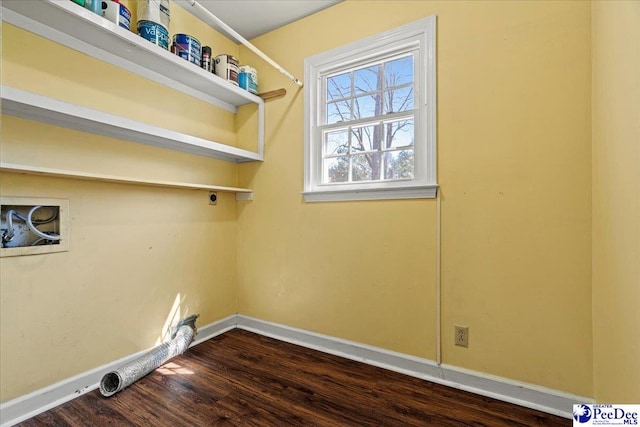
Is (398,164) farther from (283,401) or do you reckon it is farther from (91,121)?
(91,121)

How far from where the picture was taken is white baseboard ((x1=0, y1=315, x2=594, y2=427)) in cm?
145

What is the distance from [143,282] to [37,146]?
989mm

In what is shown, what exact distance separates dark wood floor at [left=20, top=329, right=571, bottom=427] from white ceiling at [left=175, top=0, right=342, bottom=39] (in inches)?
103

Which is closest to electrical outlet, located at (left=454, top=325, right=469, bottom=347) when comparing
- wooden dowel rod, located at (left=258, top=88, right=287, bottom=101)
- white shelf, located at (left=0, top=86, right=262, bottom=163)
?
white shelf, located at (left=0, top=86, right=262, bottom=163)

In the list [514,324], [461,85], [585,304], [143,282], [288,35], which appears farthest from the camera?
[288,35]

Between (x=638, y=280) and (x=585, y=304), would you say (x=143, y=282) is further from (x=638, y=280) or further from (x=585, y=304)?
(x=585, y=304)

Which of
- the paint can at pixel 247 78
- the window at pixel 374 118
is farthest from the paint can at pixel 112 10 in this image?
the window at pixel 374 118

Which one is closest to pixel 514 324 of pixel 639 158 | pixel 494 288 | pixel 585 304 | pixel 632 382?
pixel 494 288

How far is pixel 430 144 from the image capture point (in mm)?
1814

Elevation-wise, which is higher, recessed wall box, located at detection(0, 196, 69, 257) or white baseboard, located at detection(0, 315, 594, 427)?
recessed wall box, located at detection(0, 196, 69, 257)

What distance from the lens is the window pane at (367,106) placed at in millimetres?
2062

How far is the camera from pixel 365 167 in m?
2.10

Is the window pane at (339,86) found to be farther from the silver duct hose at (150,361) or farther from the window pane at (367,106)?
the silver duct hose at (150,361)

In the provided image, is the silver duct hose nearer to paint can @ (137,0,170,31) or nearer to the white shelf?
the white shelf
